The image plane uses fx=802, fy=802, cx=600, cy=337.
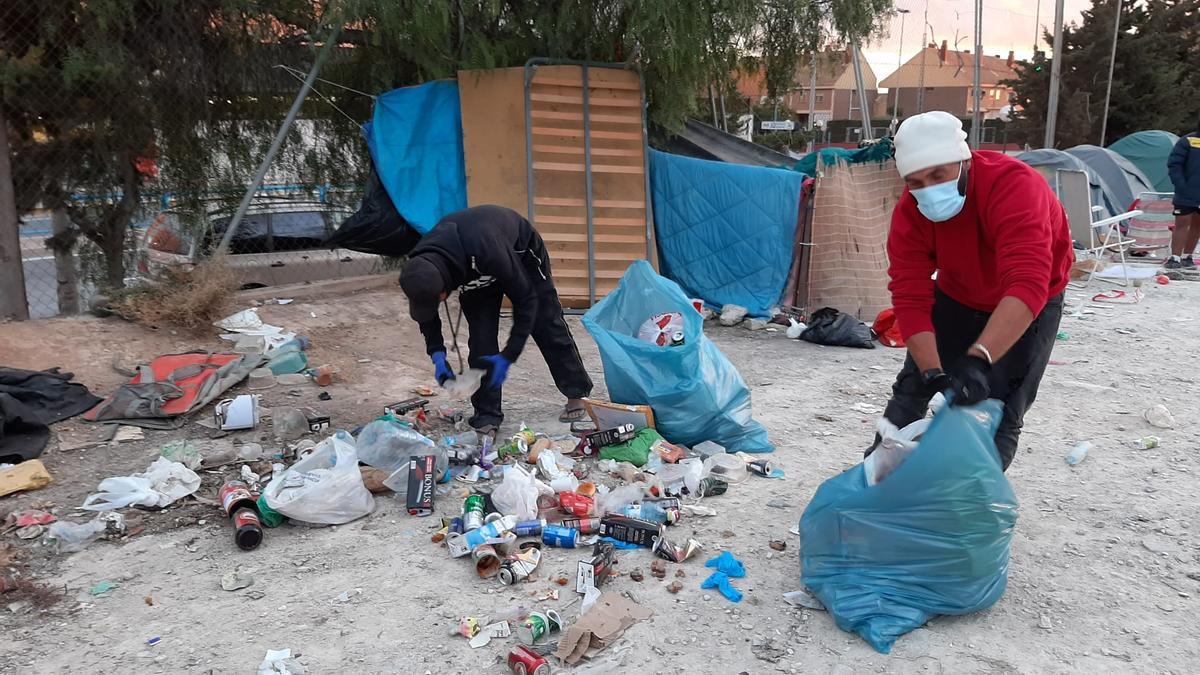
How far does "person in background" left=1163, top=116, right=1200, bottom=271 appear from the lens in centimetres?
899

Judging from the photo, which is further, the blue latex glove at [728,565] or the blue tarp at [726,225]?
the blue tarp at [726,225]

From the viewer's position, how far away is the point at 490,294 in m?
4.07

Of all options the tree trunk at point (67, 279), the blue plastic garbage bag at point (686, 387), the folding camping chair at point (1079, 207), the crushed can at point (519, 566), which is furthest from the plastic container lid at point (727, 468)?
the folding camping chair at point (1079, 207)

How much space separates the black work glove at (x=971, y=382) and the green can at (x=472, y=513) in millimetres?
1796

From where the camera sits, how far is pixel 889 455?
256 centimetres

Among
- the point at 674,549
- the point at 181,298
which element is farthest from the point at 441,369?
the point at 181,298

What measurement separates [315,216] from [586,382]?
147 inches

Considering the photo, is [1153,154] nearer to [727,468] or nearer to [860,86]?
[860,86]

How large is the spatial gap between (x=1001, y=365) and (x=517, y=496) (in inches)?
73.8

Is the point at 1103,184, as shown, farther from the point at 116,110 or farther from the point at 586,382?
the point at 116,110

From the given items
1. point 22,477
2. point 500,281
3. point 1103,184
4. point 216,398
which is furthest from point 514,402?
point 1103,184

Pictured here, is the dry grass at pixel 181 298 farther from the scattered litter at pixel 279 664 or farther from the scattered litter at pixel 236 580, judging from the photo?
the scattered litter at pixel 279 664

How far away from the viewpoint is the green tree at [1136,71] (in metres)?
23.5

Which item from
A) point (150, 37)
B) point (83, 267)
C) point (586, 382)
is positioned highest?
point (150, 37)
